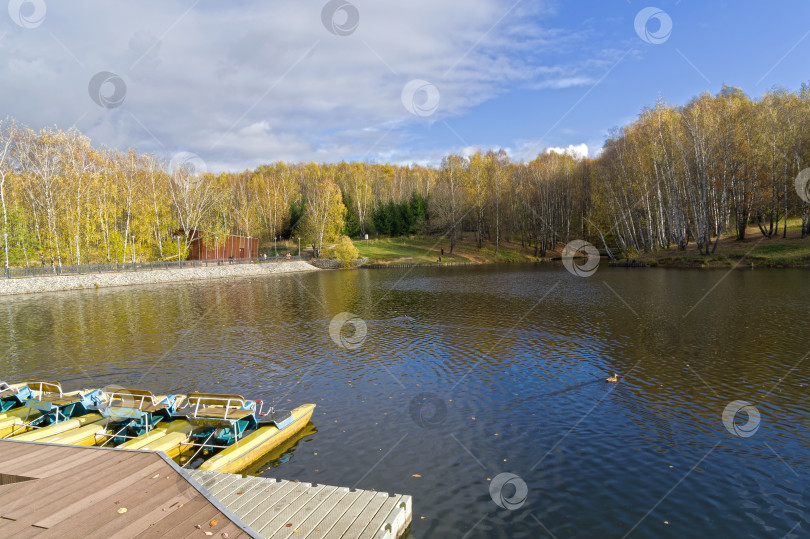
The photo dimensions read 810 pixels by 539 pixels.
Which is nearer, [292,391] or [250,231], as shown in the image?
[292,391]

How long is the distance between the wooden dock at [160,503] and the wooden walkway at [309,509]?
0.02m

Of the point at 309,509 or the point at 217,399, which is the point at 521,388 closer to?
the point at 309,509

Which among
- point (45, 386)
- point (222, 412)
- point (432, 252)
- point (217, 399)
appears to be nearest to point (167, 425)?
point (217, 399)

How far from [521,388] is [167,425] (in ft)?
38.1

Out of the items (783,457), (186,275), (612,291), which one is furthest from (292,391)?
(186,275)

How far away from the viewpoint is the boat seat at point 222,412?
11.7 metres

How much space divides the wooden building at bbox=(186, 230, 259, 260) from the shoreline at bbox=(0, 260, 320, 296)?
21.6ft

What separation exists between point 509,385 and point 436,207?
84492mm

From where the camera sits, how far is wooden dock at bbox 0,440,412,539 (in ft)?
21.9

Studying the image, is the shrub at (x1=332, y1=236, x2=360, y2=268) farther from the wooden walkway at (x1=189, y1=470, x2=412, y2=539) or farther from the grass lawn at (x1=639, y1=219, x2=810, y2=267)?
the wooden walkway at (x1=189, y1=470, x2=412, y2=539)

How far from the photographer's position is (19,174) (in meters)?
58.3

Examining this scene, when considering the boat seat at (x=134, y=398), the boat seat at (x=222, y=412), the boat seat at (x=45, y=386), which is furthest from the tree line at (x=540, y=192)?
the boat seat at (x=222, y=412)

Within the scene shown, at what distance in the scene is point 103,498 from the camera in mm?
7535

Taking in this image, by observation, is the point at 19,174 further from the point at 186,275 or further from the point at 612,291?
the point at 612,291
